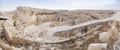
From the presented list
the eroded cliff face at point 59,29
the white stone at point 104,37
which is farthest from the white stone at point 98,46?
the white stone at point 104,37

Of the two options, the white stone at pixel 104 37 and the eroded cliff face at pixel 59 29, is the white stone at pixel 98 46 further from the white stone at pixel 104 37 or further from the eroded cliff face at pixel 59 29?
the white stone at pixel 104 37

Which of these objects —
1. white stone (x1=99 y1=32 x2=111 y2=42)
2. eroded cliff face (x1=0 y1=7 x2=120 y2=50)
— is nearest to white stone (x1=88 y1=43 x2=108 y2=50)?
eroded cliff face (x1=0 y1=7 x2=120 y2=50)

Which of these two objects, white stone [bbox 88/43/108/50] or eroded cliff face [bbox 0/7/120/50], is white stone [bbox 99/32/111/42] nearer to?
eroded cliff face [bbox 0/7/120/50]

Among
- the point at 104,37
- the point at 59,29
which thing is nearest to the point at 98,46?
the point at 104,37

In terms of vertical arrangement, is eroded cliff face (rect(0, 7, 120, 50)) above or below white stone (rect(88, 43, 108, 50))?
below

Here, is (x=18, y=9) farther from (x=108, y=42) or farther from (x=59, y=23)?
(x=108, y=42)

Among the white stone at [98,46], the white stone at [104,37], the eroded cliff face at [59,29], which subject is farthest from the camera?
the eroded cliff face at [59,29]

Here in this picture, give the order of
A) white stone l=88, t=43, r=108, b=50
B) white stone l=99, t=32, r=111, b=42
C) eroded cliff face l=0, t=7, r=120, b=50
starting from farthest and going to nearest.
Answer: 1. eroded cliff face l=0, t=7, r=120, b=50
2. white stone l=99, t=32, r=111, b=42
3. white stone l=88, t=43, r=108, b=50

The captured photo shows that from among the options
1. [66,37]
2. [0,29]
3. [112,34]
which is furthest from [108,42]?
[0,29]
